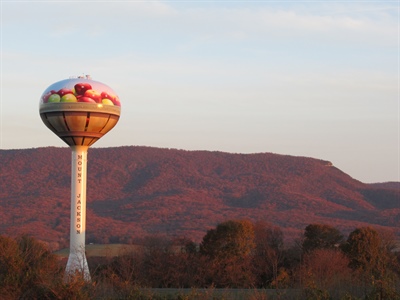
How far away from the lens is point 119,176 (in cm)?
14738

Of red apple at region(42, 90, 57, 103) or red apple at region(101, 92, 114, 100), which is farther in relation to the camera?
red apple at region(101, 92, 114, 100)

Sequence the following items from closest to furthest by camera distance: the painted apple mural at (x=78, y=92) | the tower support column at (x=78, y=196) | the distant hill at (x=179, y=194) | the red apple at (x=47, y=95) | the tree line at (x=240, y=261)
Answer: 1. the tree line at (x=240, y=261)
2. the painted apple mural at (x=78, y=92)
3. the red apple at (x=47, y=95)
4. the tower support column at (x=78, y=196)
5. the distant hill at (x=179, y=194)

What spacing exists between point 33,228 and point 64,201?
21606 mm

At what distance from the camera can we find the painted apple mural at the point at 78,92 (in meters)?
36.9

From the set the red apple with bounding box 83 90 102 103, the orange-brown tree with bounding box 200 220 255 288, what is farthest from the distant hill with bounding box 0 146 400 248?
the red apple with bounding box 83 90 102 103

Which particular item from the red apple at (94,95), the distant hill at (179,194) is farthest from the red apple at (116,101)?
the distant hill at (179,194)

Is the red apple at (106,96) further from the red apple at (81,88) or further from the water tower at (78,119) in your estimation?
the red apple at (81,88)

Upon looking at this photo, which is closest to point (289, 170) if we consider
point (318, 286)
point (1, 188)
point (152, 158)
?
point (152, 158)

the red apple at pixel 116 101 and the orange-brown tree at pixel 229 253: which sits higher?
the red apple at pixel 116 101

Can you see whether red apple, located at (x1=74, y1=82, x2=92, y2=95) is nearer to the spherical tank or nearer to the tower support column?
the spherical tank

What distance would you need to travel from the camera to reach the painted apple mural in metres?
36.9

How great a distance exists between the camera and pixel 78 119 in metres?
37.4

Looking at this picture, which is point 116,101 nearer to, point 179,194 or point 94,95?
point 94,95

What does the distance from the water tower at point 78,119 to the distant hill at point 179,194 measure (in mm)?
55386
